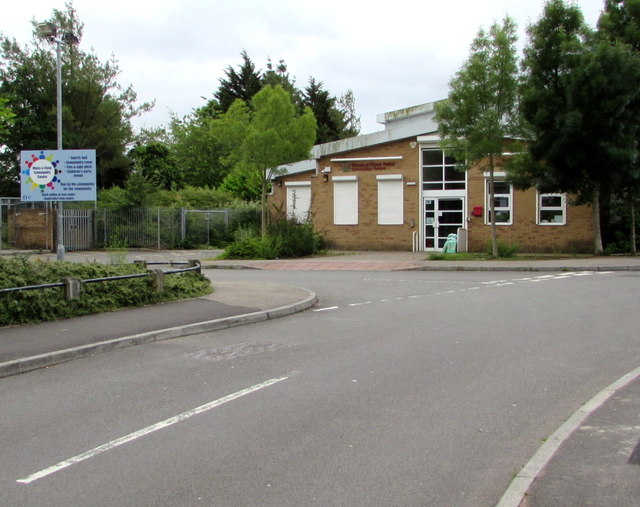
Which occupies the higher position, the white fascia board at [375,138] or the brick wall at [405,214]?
the white fascia board at [375,138]

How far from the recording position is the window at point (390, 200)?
33188mm

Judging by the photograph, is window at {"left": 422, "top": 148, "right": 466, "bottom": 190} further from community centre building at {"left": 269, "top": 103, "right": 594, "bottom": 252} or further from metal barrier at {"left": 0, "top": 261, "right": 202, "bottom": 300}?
metal barrier at {"left": 0, "top": 261, "right": 202, "bottom": 300}

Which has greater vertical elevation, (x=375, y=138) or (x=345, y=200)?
(x=375, y=138)

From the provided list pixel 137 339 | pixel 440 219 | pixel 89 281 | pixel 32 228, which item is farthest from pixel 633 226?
pixel 32 228

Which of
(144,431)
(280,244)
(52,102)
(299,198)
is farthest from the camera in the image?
(52,102)

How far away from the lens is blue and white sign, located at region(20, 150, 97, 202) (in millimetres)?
19328

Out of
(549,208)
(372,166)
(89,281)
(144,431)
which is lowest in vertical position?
(144,431)

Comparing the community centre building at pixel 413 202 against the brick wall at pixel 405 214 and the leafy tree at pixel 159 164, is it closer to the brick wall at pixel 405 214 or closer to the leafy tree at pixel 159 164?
the brick wall at pixel 405 214

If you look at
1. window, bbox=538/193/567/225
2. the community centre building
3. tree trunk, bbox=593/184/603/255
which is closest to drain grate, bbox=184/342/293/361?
tree trunk, bbox=593/184/603/255

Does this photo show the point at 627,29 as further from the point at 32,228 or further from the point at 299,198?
the point at 32,228

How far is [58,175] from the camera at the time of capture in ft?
63.8

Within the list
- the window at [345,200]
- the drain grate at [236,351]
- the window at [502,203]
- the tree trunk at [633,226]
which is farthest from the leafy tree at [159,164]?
the drain grate at [236,351]

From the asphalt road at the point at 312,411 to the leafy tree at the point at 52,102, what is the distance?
4169cm

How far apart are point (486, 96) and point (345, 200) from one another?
10.1 meters
